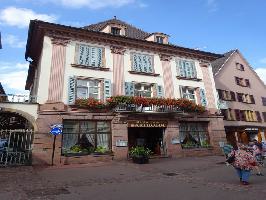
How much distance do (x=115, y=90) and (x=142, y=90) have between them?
260cm

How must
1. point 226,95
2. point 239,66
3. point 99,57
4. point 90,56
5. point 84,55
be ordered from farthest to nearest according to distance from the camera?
point 239,66 → point 226,95 → point 99,57 → point 90,56 → point 84,55

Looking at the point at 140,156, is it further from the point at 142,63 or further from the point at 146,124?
the point at 142,63

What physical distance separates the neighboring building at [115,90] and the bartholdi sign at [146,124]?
0.25ft

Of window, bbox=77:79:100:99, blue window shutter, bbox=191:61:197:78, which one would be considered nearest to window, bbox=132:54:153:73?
window, bbox=77:79:100:99

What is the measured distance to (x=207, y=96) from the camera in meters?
22.4

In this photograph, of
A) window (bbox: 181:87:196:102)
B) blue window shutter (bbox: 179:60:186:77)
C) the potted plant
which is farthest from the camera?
blue window shutter (bbox: 179:60:186:77)

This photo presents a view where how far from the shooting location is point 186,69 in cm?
2239

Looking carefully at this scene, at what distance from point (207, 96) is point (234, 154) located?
13.6 metres

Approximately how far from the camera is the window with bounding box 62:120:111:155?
639 inches

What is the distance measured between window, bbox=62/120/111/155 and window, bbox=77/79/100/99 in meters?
2.02

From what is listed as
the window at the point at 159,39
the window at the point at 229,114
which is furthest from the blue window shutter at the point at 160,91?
the window at the point at 229,114

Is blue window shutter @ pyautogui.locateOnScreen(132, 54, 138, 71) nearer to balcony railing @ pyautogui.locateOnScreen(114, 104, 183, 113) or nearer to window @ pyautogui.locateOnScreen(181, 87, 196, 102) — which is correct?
balcony railing @ pyautogui.locateOnScreen(114, 104, 183, 113)

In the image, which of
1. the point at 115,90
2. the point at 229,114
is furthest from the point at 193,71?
the point at 229,114

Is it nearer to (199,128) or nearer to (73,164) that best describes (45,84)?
(73,164)
